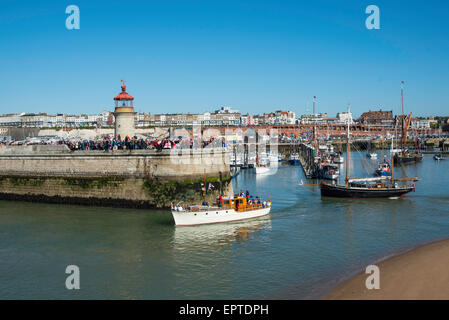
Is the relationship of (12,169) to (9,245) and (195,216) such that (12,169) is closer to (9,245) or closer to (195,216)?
(9,245)

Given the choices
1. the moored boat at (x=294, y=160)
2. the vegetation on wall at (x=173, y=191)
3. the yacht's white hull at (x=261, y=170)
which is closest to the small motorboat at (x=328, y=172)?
the yacht's white hull at (x=261, y=170)

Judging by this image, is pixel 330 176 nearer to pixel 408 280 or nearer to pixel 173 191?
pixel 173 191

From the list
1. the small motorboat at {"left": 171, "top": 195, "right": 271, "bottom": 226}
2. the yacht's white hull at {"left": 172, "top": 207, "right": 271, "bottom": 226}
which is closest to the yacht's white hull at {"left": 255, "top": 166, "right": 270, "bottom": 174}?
the small motorboat at {"left": 171, "top": 195, "right": 271, "bottom": 226}

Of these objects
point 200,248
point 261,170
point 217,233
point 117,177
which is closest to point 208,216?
point 217,233

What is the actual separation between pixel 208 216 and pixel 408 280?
37.8ft

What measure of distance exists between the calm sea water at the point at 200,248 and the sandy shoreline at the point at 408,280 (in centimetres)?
73

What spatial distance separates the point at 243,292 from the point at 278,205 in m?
16.1

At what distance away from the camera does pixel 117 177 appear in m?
29.2

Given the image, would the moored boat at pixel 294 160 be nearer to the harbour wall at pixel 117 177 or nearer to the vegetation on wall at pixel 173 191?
the harbour wall at pixel 117 177

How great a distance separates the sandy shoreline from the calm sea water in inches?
28.7

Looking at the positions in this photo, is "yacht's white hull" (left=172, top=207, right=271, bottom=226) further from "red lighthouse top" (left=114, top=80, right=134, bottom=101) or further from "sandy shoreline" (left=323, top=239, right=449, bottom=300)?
"red lighthouse top" (left=114, top=80, right=134, bottom=101)

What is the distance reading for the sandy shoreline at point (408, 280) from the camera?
1405 cm
